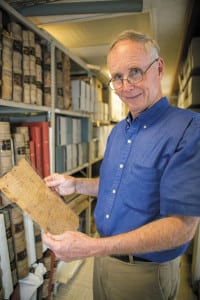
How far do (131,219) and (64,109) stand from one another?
1.12m

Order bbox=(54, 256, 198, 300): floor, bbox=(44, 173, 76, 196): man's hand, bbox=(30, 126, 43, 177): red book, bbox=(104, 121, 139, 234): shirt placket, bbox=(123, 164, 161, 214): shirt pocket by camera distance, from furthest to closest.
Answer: bbox=(54, 256, 198, 300): floor
bbox=(30, 126, 43, 177): red book
bbox=(44, 173, 76, 196): man's hand
bbox=(104, 121, 139, 234): shirt placket
bbox=(123, 164, 161, 214): shirt pocket

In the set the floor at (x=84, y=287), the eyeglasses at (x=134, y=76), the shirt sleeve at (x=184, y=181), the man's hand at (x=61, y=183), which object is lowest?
the floor at (x=84, y=287)

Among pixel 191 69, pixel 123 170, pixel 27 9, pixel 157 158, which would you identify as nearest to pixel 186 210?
pixel 157 158

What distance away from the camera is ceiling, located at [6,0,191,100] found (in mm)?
1448

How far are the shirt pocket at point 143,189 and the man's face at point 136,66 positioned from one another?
282mm

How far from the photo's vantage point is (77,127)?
80.1 inches

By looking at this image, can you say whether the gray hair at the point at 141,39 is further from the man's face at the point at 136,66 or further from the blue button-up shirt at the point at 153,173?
the blue button-up shirt at the point at 153,173

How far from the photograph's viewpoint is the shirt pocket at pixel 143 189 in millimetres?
782

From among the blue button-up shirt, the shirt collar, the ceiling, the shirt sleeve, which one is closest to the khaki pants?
the blue button-up shirt

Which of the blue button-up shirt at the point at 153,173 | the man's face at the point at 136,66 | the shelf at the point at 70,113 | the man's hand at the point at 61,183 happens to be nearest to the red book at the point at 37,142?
the shelf at the point at 70,113

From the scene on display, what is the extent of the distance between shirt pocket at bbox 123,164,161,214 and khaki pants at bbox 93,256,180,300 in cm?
26

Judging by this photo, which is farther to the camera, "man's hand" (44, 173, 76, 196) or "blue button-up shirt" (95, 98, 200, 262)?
"man's hand" (44, 173, 76, 196)

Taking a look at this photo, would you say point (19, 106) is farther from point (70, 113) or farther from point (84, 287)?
point (84, 287)

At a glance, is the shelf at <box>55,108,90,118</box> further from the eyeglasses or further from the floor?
the floor
